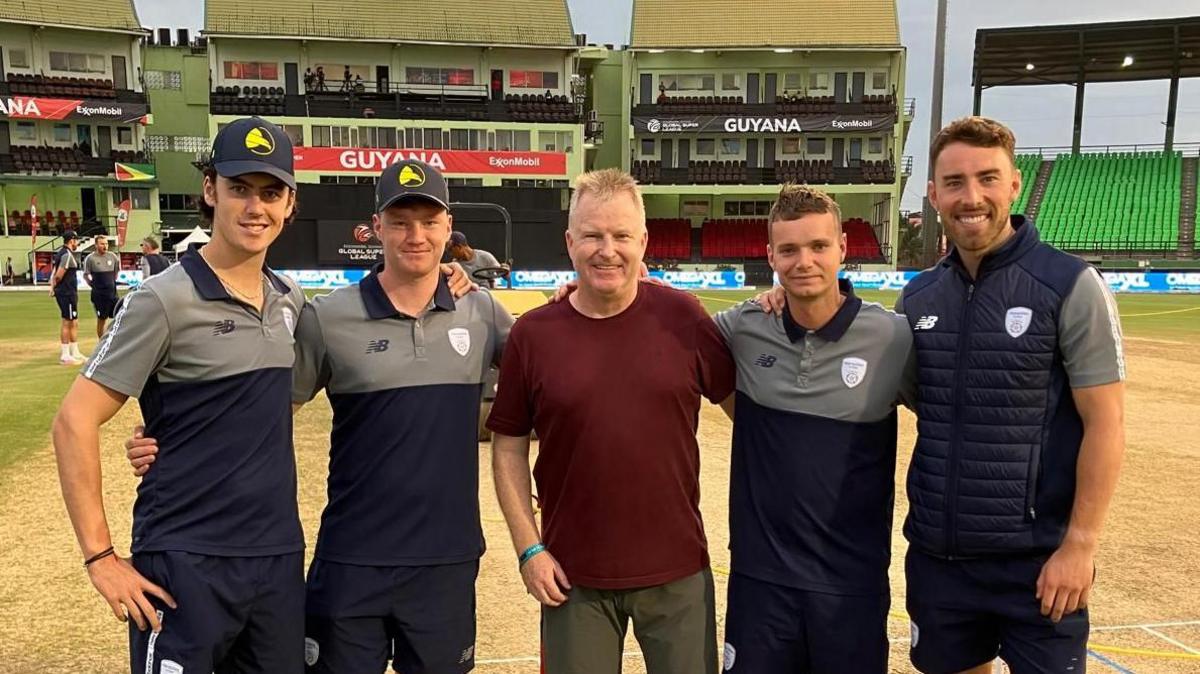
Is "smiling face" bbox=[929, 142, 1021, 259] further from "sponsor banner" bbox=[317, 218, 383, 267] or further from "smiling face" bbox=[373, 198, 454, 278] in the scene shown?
"sponsor banner" bbox=[317, 218, 383, 267]

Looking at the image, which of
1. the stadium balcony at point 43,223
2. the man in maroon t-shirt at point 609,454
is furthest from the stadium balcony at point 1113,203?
the stadium balcony at point 43,223

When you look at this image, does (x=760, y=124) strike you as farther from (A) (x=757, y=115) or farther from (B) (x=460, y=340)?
(B) (x=460, y=340)

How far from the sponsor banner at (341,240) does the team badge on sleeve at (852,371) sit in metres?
33.4

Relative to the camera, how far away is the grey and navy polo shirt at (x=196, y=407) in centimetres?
260

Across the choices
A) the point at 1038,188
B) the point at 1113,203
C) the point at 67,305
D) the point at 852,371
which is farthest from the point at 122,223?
the point at 1113,203

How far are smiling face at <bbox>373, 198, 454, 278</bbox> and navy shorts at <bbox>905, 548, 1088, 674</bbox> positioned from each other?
7.04ft

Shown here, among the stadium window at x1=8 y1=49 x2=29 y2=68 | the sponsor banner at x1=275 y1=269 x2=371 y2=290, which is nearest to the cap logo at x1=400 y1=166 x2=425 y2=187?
the sponsor banner at x1=275 y1=269 x2=371 y2=290

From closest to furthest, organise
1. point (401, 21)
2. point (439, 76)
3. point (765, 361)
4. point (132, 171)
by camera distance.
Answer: point (765, 361) → point (132, 171) → point (401, 21) → point (439, 76)

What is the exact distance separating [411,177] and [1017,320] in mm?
2216

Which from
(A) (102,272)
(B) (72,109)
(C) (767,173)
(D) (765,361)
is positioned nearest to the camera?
(D) (765,361)

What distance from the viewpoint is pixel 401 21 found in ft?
155

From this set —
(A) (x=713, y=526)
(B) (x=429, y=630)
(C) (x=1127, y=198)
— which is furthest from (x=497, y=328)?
(C) (x=1127, y=198)

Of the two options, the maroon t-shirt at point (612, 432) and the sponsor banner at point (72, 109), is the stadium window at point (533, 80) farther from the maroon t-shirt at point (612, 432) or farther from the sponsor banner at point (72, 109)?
the maroon t-shirt at point (612, 432)

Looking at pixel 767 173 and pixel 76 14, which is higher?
pixel 76 14
